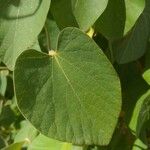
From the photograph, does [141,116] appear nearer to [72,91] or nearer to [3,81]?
[72,91]

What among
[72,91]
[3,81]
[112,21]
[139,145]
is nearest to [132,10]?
[112,21]

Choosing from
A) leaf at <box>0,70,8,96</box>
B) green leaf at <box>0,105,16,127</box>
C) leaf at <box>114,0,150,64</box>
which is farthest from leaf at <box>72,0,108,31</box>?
green leaf at <box>0,105,16,127</box>

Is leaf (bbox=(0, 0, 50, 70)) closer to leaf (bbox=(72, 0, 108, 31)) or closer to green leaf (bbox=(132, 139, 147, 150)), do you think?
leaf (bbox=(72, 0, 108, 31))

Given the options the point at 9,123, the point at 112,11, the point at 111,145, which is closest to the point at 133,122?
the point at 111,145

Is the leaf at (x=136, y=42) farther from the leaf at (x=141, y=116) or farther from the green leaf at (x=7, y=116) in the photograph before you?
the green leaf at (x=7, y=116)

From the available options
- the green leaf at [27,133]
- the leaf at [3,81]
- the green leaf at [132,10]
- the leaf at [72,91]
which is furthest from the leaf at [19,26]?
the leaf at [3,81]

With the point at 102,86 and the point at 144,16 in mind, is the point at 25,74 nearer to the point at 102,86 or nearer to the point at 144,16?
the point at 102,86
